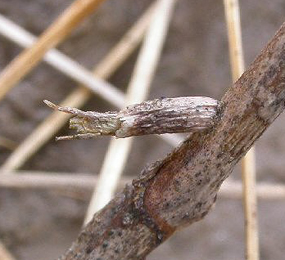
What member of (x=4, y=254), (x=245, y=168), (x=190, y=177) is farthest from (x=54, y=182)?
(x=190, y=177)

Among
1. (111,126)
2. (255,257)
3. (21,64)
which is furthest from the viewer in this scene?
(21,64)

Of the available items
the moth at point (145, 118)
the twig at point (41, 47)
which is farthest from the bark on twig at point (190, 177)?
the twig at point (41, 47)

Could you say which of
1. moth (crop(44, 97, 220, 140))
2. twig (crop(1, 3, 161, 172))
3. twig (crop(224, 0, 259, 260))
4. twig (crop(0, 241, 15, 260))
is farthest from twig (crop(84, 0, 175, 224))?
Answer: moth (crop(44, 97, 220, 140))

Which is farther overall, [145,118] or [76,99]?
[76,99]

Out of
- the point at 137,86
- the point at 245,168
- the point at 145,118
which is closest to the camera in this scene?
the point at 145,118

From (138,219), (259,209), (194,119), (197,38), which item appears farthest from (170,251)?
(194,119)

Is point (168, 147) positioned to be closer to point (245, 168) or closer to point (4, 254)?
point (4, 254)

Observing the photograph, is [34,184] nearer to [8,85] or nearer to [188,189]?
[8,85]
